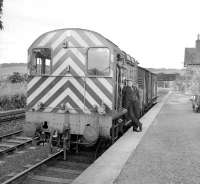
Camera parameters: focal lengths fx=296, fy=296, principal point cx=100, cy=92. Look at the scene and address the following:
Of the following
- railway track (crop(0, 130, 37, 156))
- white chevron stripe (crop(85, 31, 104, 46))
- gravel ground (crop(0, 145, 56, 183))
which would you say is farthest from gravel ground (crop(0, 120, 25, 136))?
white chevron stripe (crop(85, 31, 104, 46))

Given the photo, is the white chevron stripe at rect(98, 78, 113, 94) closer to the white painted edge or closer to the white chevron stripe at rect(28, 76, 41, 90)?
the white painted edge

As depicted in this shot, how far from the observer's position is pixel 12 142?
32.1 feet

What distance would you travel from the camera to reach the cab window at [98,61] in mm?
7484

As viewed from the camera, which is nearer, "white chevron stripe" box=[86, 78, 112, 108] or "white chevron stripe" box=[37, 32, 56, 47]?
"white chevron stripe" box=[86, 78, 112, 108]

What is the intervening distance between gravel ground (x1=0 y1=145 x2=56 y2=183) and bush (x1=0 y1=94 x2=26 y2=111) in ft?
30.8

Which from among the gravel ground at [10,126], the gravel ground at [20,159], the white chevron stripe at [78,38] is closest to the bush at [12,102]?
the gravel ground at [10,126]

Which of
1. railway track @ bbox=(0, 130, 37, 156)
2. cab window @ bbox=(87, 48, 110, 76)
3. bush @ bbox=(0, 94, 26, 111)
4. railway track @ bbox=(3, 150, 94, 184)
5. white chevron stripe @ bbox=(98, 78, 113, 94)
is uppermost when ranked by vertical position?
cab window @ bbox=(87, 48, 110, 76)

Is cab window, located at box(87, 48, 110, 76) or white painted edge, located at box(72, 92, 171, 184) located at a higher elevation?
cab window, located at box(87, 48, 110, 76)

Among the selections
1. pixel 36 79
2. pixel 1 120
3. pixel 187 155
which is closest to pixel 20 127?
pixel 1 120

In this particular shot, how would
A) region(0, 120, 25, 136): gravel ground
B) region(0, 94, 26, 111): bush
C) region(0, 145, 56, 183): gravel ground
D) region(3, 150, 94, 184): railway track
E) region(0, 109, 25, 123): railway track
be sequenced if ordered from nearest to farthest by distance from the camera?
region(3, 150, 94, 184): railway track < region(0, 145, 56, 183): gravel ground < region(0, 120, 25, 136): gravel ground < region(0, 109, 25, 123): railway track < region(0, 94, 26, 111): bush

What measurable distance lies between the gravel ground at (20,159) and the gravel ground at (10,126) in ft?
10.2

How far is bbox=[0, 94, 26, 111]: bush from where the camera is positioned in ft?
58.5

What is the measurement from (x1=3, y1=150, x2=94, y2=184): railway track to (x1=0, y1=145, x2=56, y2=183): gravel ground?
0.44m

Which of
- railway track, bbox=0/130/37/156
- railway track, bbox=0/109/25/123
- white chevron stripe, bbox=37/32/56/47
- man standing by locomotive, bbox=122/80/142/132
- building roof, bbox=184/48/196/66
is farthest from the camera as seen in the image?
building roof, bbox=184/48/196/66
